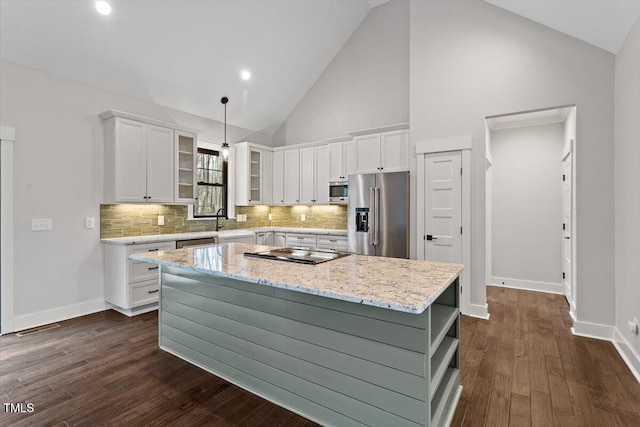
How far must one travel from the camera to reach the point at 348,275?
1.85 metres

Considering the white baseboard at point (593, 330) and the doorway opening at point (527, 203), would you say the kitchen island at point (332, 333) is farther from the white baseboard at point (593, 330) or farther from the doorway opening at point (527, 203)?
the doorway opening at point (527, 203)

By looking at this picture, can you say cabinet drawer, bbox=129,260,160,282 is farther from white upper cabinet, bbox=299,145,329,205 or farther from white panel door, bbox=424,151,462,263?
white panel door, bbox=424,151,462,263

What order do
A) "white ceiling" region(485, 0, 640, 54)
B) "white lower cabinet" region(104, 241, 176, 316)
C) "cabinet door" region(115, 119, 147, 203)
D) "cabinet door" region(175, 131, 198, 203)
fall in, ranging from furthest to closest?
1. "cabinet door" region(175, 131, 198, 203)
2. "cabinet door" region(115, 119, 147, 203)
3. "white lower cabinet" region(104, 241, 176, 316)
4. "white ceiling" region(485, 0, 640, 54)

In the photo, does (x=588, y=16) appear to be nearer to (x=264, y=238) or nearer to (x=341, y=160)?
(x=341, y=160)

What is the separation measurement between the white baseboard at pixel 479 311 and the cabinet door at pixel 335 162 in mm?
2655

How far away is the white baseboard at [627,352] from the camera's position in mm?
2533

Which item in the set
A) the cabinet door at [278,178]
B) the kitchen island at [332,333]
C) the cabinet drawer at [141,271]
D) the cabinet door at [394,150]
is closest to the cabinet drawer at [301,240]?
the cabinet door at [278,178]

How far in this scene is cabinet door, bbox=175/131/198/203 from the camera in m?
4.61

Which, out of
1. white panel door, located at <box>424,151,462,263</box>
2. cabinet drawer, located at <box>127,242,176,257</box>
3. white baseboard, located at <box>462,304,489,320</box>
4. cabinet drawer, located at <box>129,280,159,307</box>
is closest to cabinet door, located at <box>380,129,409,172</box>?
white panel door, located at <box>424,151,462,263</box>

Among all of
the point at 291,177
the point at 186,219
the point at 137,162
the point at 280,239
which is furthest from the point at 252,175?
the point at 137,162

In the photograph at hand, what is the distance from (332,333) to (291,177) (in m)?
4.45

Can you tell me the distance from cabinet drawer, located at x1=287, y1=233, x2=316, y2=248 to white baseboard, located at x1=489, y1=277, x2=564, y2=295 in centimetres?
321

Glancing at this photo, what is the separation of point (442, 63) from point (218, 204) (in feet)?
13.3

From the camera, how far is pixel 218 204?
5609mm
